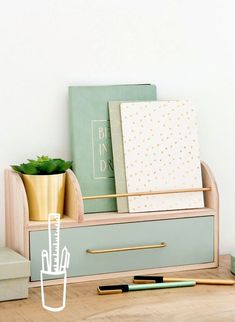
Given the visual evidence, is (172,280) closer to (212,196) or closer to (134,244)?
(134,244)

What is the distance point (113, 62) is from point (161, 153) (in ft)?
0.79

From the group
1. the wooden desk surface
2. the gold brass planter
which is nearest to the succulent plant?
the gold brass planter

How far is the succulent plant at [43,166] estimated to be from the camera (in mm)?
1410

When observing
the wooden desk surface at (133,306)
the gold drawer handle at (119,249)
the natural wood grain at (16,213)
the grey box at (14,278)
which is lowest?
the wooden desk surface at (133,306)

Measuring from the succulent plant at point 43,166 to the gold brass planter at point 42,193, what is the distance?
1cm

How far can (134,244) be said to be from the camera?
4.79 ft

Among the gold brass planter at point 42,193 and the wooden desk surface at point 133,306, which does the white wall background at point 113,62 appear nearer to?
the gold brass planter at point 42,193

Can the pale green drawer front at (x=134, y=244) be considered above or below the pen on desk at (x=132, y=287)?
above

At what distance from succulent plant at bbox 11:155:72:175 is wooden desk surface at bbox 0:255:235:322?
231 millimetres

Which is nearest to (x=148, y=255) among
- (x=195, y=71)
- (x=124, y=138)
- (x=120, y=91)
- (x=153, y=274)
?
(x=153, y=274)

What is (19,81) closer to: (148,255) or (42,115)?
(42,115)

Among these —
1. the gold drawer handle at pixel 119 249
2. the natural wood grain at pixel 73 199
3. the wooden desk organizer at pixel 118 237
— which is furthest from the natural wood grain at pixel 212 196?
the natural wood grain at pixel 73 199

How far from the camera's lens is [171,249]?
58.9 inches

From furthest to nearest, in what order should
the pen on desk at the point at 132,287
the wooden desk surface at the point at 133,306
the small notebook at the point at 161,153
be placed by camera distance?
the small notebook at the point at 161,153 → the pen on desk at the point at 132,287 → the wooden desk surface at the point at 133,306
